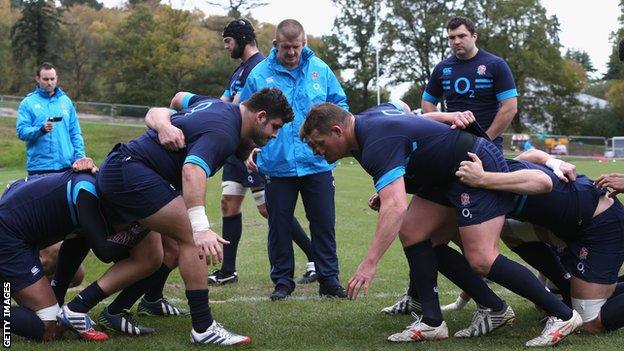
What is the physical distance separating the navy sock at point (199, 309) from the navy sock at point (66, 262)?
116 cm

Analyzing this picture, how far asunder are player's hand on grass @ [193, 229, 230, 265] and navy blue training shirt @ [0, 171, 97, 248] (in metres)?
1.01

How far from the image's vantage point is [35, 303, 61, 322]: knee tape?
5203 mm

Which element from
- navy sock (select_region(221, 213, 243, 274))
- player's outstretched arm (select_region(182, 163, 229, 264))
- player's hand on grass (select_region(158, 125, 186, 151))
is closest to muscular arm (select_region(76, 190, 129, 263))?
player's hand on grass (select_region(158, 125, 186, 151))

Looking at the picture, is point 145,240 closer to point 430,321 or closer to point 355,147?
point 355,147

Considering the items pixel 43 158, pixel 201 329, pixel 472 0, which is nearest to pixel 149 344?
pixel 201 329

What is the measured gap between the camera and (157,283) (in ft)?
19.7

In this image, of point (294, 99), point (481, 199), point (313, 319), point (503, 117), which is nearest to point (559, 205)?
point (481, 199)

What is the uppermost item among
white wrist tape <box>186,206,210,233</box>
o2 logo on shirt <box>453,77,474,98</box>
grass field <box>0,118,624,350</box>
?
o2 logo on shirt <box>453,77,474,98</box>

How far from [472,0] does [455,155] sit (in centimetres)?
6308

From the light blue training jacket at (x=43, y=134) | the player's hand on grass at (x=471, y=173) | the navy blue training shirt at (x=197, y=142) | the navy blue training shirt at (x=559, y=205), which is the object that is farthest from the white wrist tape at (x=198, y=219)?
the light blue training jacket at (x=43, y=134)

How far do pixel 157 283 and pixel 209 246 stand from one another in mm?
1557

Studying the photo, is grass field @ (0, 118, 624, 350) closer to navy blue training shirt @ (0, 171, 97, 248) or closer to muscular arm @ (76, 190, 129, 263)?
muscular arm @ (76, 190, 129, 263)

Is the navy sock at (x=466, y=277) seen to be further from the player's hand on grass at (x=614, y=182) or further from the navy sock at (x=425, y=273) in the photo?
the player's hand on grass at (x=614, y=182)

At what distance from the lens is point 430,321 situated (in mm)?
5273
